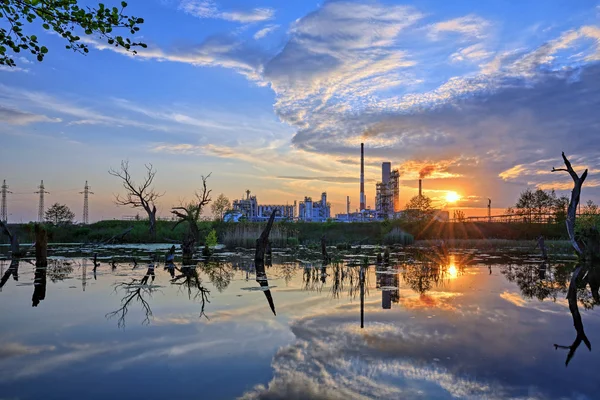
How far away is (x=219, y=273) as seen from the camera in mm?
19172

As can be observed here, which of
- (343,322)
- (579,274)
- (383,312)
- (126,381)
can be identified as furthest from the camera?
(579,274)

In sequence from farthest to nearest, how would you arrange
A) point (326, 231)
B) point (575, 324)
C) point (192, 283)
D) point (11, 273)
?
point (326, 231) < point (11, 273) < point (192, 283) < point (575, 324)

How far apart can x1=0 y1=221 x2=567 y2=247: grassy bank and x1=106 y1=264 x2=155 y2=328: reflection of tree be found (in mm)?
22694

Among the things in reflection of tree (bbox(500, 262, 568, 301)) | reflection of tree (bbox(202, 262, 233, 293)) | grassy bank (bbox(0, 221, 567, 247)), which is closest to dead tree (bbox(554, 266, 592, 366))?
reflection of tree (bbox(500, 262, 568, 301))

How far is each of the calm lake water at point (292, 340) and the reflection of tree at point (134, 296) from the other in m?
0.05

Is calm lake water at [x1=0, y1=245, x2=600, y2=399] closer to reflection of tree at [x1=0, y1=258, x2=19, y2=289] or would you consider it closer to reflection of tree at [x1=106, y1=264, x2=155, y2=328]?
reflection of tree at [x1=106, y1=264, x2=155, y2=328]

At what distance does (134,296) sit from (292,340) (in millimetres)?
6898

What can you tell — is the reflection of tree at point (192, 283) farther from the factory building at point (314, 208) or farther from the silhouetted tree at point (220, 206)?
the factory building at point (314, 208)

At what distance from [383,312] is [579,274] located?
12263 mm

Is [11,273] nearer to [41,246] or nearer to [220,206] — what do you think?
[41,246]

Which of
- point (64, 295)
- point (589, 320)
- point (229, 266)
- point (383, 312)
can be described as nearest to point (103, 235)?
point (229, 266)

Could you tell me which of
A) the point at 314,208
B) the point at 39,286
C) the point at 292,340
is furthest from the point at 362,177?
the point at 292,340

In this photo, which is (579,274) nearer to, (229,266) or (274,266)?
(274,266)

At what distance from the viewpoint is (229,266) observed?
22.2 metres
